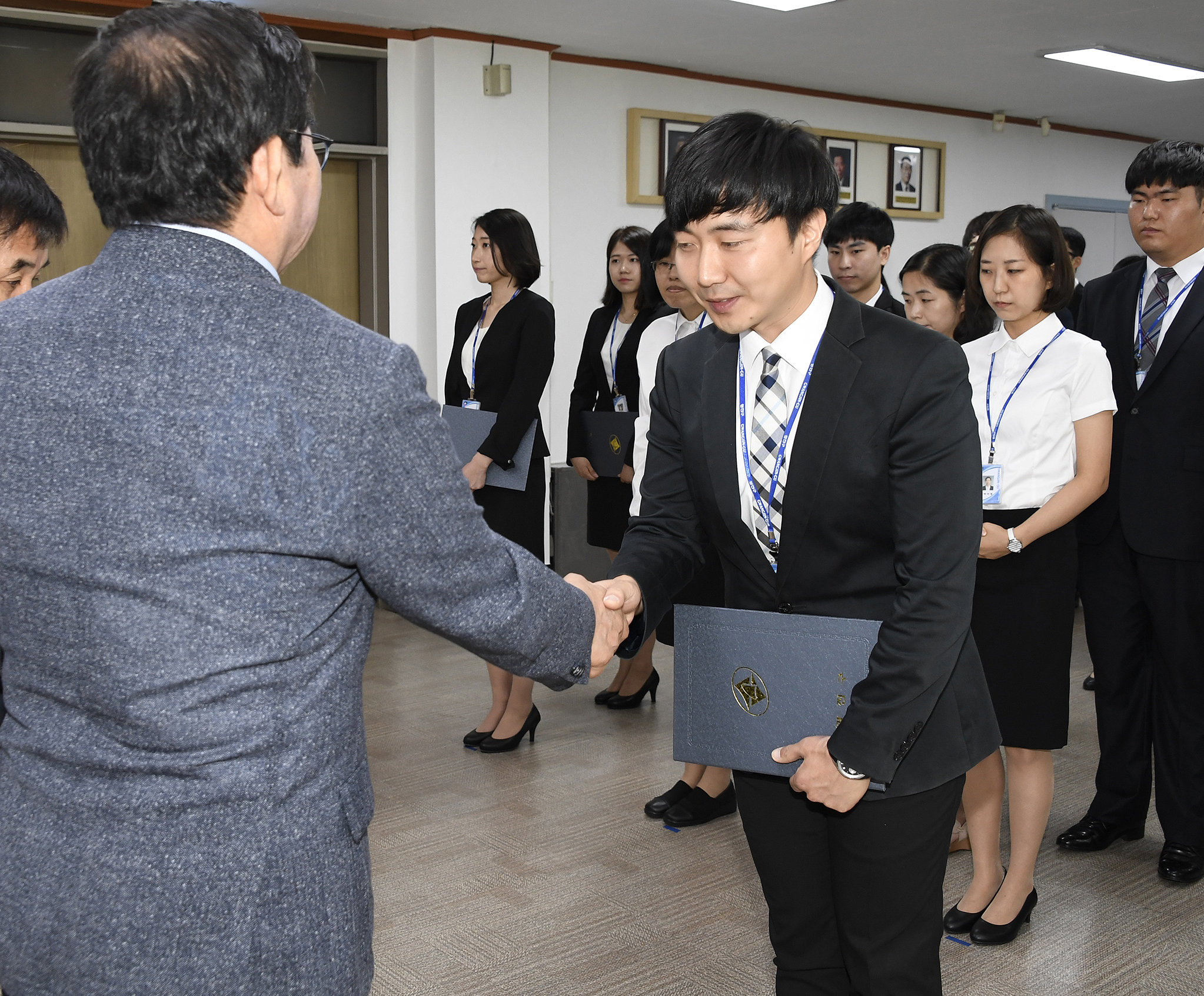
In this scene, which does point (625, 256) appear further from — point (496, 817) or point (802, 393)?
point (802, 393)

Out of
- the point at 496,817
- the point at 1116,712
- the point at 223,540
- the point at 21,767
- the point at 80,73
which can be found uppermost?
the point at 80,73

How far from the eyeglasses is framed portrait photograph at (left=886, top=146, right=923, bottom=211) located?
8.04 m

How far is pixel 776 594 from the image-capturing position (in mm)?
1592

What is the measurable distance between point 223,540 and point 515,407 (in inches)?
119

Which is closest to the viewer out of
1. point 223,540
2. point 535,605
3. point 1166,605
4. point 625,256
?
point 223,540

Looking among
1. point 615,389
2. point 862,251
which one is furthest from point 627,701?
point 862,251

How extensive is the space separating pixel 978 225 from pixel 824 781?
278 cm

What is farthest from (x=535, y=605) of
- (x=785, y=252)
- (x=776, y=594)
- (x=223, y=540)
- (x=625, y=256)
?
(x=625, y=256)

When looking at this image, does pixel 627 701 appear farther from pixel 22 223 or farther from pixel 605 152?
pixel 605 152

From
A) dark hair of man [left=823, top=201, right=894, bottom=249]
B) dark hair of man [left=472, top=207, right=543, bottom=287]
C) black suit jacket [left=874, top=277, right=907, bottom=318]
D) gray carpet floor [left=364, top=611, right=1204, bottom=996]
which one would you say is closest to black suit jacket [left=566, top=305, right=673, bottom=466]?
dark hair of man [left=472, top=207, right=543, bottom=287]

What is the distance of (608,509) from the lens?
4418 millimetres

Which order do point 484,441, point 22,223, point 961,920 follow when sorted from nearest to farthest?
point 22,223, point 961,920, point 484,441

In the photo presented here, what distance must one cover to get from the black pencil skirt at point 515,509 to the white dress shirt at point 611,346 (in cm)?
59

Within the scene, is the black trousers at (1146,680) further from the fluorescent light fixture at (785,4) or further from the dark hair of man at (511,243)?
the fluorescent light fixture at (785,4)
